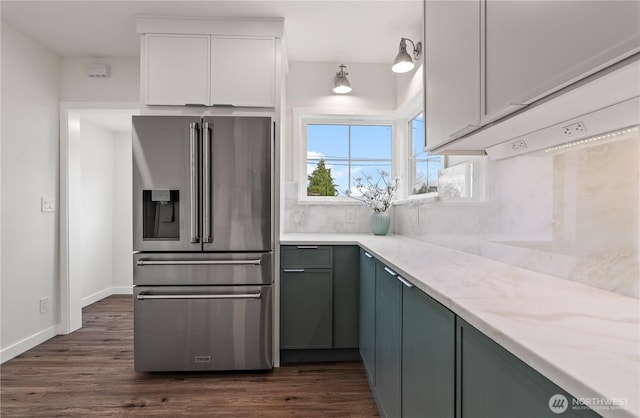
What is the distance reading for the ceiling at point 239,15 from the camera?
7.93 ft

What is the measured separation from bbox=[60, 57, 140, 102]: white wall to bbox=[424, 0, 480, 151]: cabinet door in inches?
108

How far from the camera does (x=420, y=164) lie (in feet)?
9.83

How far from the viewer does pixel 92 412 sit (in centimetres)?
201

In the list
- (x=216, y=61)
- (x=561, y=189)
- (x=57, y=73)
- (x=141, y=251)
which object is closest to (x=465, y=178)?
(x=561, y=189)

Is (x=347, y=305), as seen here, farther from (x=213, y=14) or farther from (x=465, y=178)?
(x=213, y=14)

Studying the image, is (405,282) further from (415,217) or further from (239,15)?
(239,15)

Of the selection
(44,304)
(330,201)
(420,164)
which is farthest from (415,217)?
(44,304)

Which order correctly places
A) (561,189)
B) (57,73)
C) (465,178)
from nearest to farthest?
1. (561,189)
2. (465,178)
3. (57,73)

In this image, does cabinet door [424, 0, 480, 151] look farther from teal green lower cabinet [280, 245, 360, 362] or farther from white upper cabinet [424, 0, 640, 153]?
teal green lower cabinet [280, 245, 360, 362]

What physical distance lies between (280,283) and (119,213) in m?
3.20

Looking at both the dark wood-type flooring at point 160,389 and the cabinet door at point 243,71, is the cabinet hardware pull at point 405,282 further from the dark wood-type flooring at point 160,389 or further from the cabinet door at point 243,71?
the cabinet door at point 243,71

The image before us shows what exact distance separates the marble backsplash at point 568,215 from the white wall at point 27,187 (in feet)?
10.8

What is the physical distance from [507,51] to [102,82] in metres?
3.47

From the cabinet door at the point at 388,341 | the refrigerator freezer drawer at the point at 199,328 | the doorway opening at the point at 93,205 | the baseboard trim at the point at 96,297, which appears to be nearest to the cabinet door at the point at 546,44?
the cabinet door at the point at 388,341
